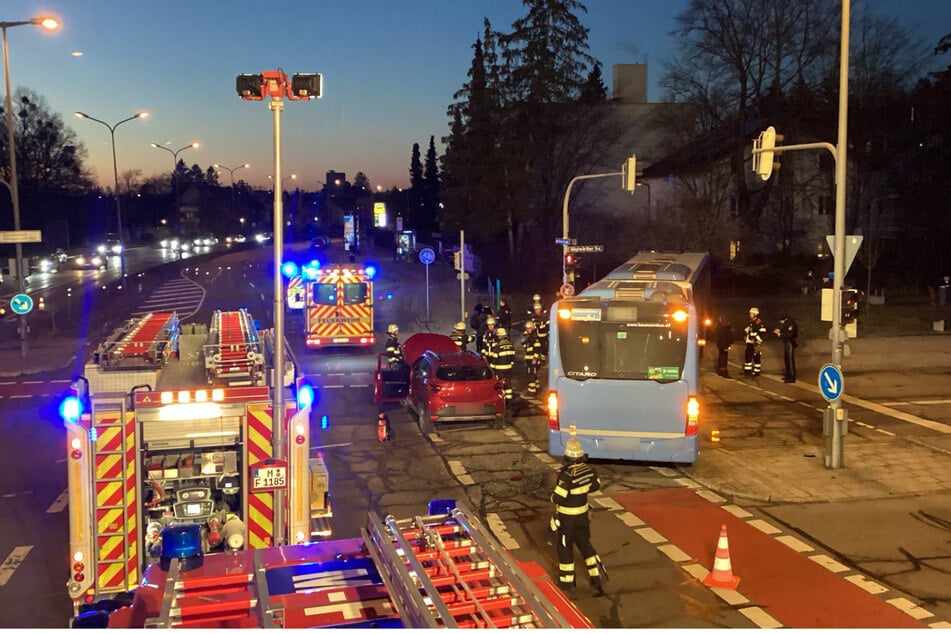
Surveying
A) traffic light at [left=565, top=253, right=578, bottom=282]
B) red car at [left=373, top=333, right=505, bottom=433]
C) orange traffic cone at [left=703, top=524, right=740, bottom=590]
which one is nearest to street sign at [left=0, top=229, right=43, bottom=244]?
red car at [left=373, top=333, right=505, bottom=433]

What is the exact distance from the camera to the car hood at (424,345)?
67.9ft

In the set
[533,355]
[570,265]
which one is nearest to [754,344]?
[533,355]

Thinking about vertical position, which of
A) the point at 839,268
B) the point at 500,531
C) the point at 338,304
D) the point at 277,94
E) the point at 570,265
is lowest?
the point at 500,531

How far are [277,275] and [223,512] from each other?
293 centimetres

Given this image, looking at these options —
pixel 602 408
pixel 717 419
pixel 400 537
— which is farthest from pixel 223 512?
pixel 717 419

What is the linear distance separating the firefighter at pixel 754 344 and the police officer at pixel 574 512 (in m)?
14.1

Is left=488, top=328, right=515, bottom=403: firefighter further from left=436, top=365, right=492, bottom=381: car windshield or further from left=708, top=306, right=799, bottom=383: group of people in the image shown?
left=708, top=306, right=799, bottom=383: group of people

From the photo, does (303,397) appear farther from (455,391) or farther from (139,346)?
(455,391)

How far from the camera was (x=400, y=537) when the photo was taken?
463 cm

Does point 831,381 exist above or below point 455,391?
above

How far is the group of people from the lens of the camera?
21.3 meters

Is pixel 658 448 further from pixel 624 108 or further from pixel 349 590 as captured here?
pixel 624 108

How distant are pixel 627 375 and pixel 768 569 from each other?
4197 millimetres

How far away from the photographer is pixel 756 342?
2183cm
